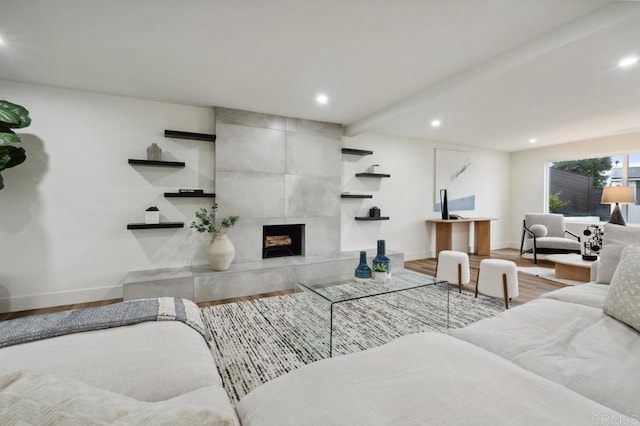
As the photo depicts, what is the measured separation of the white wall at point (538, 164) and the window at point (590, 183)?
0.18 metres

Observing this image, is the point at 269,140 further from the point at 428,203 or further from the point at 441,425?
the point at 441,425

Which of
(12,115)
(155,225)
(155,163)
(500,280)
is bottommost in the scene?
(500,280)

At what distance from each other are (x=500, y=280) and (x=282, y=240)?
2900mm

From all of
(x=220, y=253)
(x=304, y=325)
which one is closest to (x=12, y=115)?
(x=220, y=253)

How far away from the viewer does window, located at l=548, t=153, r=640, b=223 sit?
5.20 metres

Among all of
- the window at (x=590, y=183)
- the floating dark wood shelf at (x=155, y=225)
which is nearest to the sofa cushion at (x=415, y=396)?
the floating dark wood shelf at (x=155, y=225)

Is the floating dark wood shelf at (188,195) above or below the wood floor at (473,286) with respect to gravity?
above

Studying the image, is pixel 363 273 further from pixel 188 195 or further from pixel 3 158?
pixel 3 158

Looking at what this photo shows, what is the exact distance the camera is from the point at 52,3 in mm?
1895

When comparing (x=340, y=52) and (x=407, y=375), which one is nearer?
(x=407, y=375)

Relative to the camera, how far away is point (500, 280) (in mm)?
3053

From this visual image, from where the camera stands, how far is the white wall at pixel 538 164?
17.3 ft

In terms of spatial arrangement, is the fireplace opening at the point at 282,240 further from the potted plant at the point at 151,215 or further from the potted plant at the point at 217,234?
the potted plant at the point at 151,215

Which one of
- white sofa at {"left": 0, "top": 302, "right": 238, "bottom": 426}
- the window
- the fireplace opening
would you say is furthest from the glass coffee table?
the window
